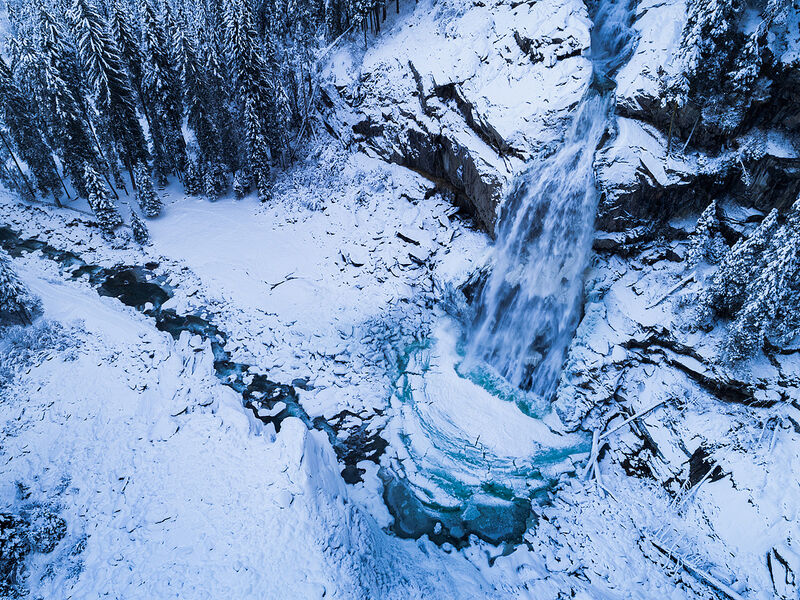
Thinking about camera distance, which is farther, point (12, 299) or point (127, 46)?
point (127, 46)

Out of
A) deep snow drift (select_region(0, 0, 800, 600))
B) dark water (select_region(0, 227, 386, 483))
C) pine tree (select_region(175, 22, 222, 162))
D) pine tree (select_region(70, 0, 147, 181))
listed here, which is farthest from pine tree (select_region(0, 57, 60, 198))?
pine tree (select_region(175, 22, 222, 162))

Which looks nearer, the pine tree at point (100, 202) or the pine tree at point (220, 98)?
the pine tree at point (100, 202)

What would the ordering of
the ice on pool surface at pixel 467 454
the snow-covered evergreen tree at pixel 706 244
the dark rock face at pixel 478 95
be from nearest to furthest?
the ice on pool surface at pixel 467 454
the snow-covered evergreen tree at pixel 706 244
the dark rock face at pixel 478 95

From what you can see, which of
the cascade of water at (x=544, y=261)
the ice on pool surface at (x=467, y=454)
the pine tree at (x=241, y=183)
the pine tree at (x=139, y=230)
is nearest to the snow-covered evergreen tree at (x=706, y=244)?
the cascade of water at (x=544, y=261)

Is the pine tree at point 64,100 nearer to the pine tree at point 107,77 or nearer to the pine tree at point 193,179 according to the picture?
the pine tree at point 107,77

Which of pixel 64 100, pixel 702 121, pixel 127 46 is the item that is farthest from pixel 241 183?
pixel 702 121

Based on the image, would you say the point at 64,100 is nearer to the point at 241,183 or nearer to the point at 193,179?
the point at 193,179
